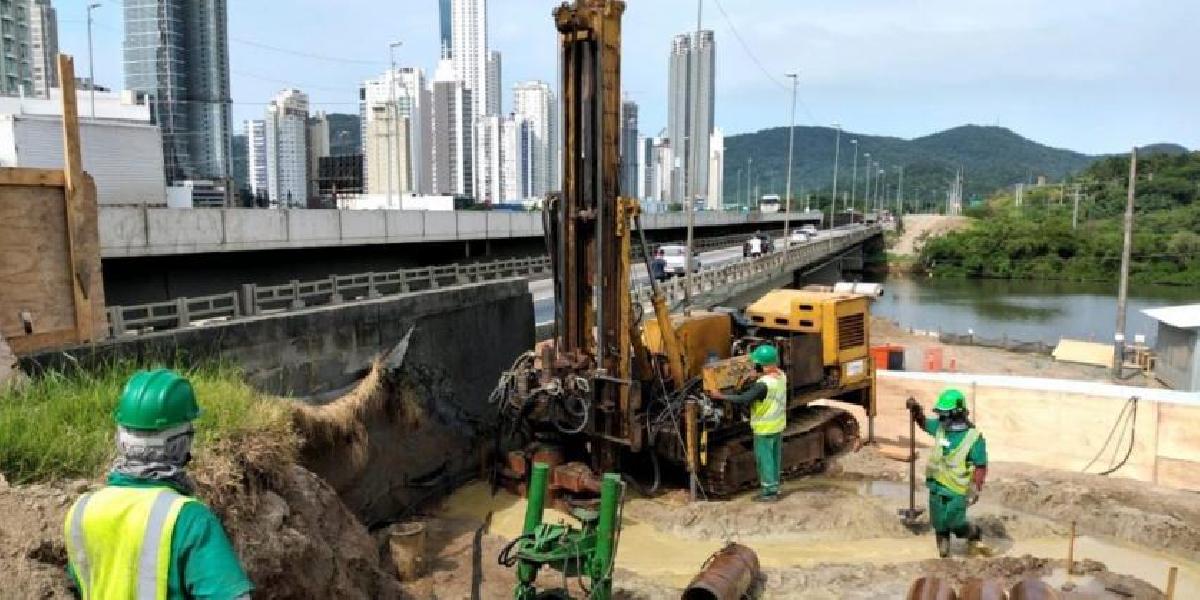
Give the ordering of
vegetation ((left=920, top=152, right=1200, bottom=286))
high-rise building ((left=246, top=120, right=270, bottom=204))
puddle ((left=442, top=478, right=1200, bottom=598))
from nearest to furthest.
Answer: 1. puddle ((left=442, top=478, right=1200, bottom=598))
2. vegetation ((left=920, top=152, right=1200, bottom=286))
3. high-rise building ((left=246, top=120, right=270, bottom=204))

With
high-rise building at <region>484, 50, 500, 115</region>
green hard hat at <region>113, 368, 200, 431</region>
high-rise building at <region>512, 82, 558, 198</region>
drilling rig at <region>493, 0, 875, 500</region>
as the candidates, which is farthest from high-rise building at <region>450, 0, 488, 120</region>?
green hard hat at <region>113, 368, 200, 431</region>

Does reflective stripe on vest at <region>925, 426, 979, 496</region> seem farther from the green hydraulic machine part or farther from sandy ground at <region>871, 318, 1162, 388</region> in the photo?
sandy ground at <region>871, 318, 1162, 388</region>

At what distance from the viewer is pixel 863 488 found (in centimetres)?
1074

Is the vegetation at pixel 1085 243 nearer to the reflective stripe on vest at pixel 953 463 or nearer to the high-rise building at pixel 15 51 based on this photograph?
the reflective stripe on vest at pixel 953 463

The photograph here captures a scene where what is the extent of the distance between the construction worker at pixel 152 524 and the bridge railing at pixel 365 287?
7.85 m

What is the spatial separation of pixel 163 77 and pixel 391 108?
5049 cm

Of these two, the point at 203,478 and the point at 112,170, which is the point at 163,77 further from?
the point at 203,478

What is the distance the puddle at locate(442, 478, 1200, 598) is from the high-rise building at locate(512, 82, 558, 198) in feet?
219

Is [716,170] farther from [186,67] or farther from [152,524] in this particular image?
[152,524]

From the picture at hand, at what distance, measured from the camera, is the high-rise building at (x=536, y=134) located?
94.2m

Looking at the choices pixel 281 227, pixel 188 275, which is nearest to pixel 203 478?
pixel 188 275

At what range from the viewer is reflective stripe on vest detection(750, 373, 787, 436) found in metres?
9.40

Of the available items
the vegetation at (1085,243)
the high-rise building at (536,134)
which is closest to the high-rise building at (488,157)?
the high-rise building at (536,134)

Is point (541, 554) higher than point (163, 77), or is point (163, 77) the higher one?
point (163, 77)
